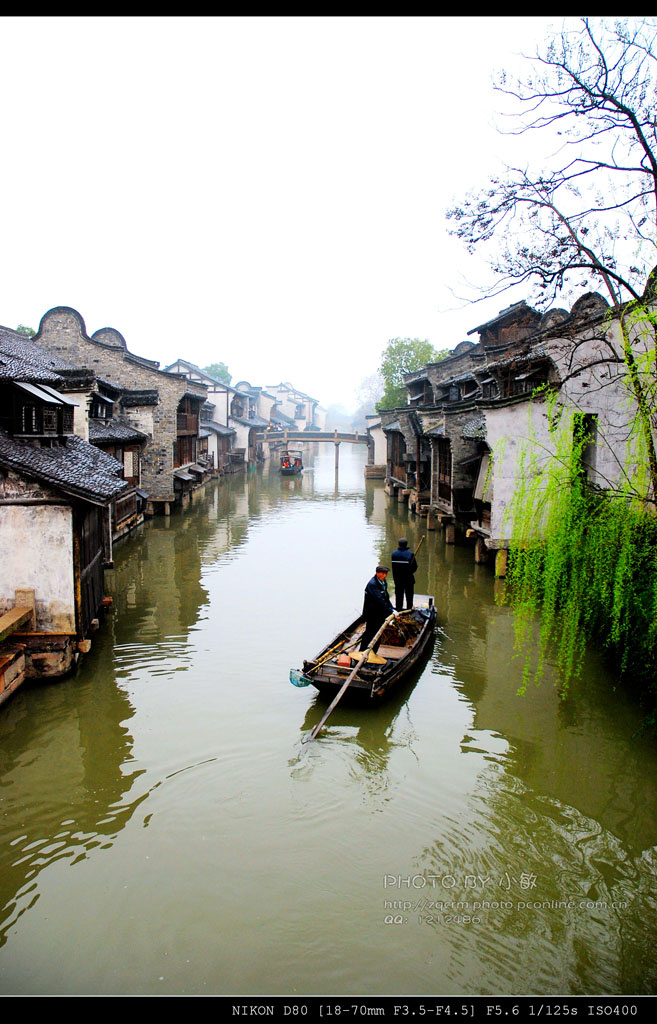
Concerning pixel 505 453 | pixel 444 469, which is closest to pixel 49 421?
pixel 505 453

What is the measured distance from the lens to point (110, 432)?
24.0 m

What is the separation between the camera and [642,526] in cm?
879

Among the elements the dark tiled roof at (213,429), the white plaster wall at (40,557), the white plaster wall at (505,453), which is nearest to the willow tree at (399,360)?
the dark tiled roof at (213,429)

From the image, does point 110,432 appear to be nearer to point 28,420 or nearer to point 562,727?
point 28,420

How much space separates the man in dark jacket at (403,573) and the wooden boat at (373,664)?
0.44 m

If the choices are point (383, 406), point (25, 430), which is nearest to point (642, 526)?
point (25, 430)

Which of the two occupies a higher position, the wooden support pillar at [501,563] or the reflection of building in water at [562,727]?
the wooden support pillar at [501,563]

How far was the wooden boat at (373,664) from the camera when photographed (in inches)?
406

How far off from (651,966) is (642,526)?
16.1 ft

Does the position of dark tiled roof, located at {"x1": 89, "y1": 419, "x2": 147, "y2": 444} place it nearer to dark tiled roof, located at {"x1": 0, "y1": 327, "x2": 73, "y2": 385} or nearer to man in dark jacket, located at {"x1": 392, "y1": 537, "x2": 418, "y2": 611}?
dark tiled roof, located at {"x1": 0, "y1": 327, "x2": 73, "y2": 385}

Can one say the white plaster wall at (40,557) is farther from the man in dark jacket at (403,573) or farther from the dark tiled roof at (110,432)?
the dark tiled roof at (110,432)

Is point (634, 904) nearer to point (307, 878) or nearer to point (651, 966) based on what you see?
point (651, 966)

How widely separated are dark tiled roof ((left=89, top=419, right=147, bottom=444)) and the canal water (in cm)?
955
